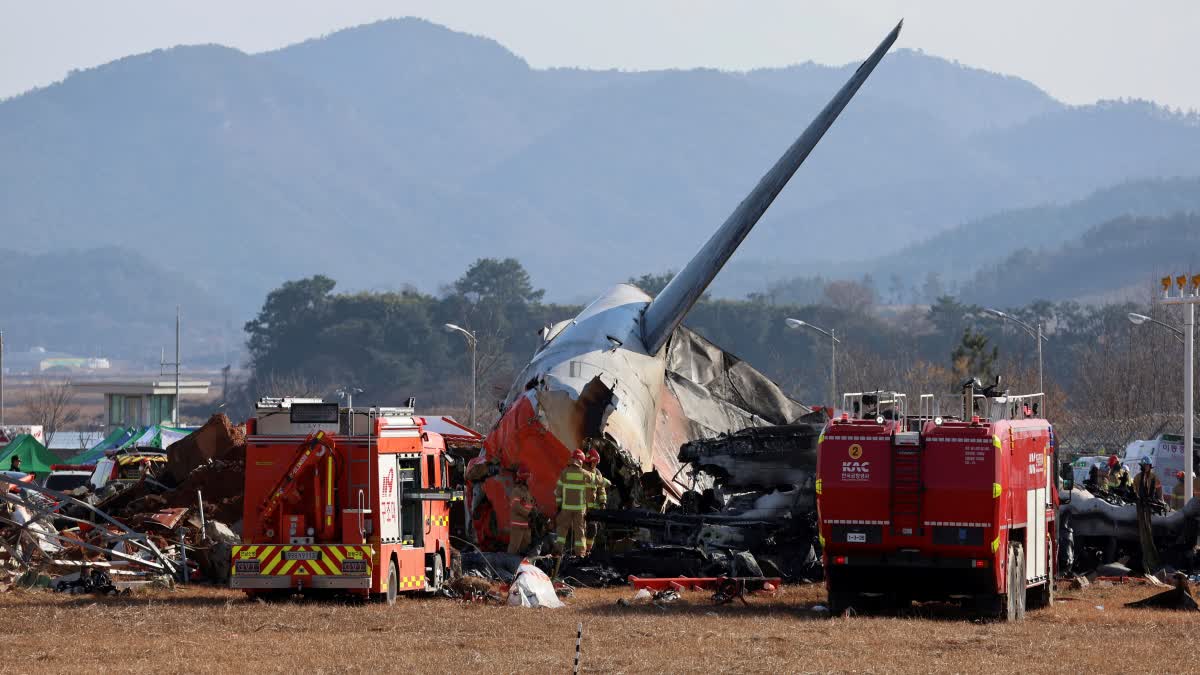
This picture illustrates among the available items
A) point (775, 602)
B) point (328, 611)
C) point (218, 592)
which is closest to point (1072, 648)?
point (775, 602)

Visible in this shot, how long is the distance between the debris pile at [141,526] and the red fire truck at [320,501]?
3.35 m

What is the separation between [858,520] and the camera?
22.6 metres

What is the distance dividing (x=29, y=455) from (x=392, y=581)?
37501mm

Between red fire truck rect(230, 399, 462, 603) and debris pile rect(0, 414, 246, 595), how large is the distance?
3.35 metres

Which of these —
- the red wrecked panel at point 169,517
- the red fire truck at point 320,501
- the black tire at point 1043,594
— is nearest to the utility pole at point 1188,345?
the black tire at point 1043,594

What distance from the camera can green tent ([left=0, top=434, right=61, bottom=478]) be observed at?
2282 inches

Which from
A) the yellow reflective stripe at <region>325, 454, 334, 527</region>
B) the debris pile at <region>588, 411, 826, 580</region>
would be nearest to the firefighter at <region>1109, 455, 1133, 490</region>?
the debris pile at <region>588, 411, 826, 580</region>

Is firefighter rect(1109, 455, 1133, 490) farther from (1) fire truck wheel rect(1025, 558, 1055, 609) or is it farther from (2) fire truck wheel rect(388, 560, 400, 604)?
(2) fire truck wheel rect(388, 560, 400, 604)

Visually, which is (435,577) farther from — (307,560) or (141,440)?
(141,440)

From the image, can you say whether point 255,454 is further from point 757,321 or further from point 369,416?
point 757,321

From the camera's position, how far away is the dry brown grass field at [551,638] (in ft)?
59.8

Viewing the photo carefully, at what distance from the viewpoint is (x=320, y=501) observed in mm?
24047

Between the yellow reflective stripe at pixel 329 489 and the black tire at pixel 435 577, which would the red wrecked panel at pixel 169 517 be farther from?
the yellow reflective stripe at pixel 329 489

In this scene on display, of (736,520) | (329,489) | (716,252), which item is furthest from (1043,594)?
(716,252)
